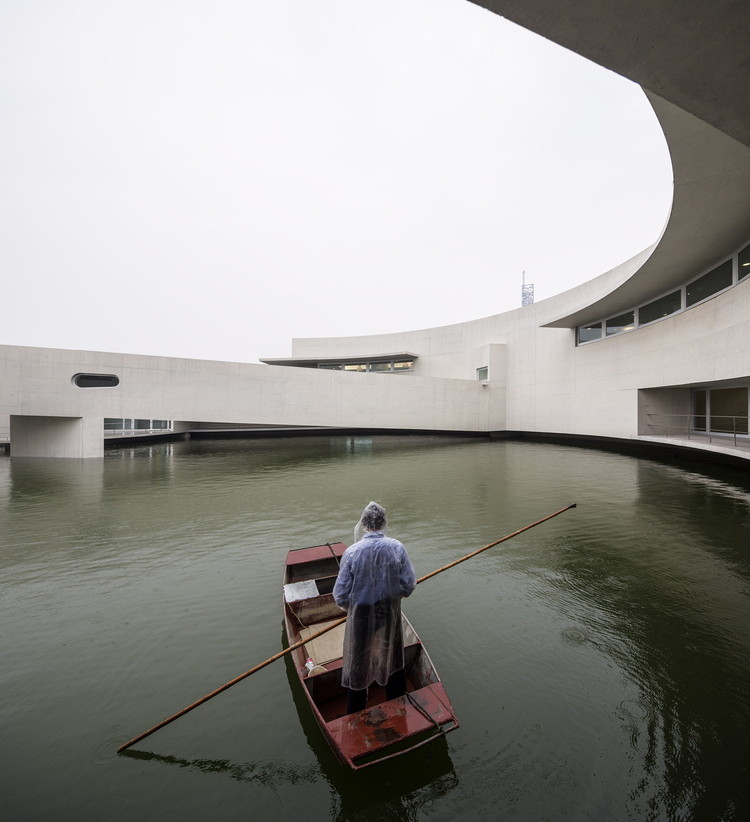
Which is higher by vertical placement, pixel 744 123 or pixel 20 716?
pixel 744 123

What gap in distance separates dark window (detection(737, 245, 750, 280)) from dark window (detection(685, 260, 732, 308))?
1.65 feet

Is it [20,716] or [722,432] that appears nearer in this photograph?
[20,716]

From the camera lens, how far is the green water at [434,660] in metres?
2.43

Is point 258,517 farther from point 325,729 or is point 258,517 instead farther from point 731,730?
point 731,730

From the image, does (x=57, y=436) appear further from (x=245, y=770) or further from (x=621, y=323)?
(x=621, y=323)

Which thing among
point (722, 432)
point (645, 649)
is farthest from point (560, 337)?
point (645, 649)

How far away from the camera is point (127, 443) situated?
22.3 meters

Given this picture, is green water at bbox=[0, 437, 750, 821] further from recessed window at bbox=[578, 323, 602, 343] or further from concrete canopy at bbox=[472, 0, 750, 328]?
recessed window at bbox=[578, 323, 602, 343]

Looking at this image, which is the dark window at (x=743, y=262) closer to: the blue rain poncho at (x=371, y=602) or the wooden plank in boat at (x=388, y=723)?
the blue rain poncho at (x=371, y=602)

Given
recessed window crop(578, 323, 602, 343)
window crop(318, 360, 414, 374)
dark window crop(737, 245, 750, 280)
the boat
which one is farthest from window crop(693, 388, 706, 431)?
window crop(318, 360, 414, 374)

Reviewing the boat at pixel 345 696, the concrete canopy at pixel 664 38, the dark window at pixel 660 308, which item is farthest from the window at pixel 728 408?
the boat at pixel 345 696

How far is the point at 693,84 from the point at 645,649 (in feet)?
16.8

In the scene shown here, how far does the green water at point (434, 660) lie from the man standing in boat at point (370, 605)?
21.0 inches

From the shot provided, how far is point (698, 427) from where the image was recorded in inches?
609
